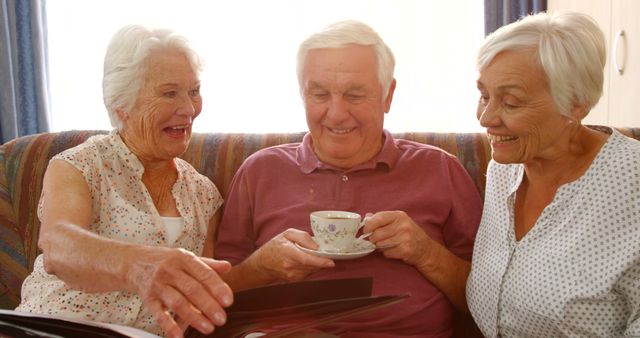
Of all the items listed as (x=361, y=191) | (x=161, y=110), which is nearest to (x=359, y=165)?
(x=361, y=191)

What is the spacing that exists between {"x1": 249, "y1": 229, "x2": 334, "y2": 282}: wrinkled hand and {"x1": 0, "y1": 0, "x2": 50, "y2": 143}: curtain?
96.2 inches

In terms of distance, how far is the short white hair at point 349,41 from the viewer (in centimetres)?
168

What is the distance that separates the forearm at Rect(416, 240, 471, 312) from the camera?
1573 mm

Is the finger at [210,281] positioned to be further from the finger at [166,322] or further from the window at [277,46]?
the window at [277,46]

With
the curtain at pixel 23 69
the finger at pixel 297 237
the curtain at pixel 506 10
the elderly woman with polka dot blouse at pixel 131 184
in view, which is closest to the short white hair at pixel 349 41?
the elderly woman with polka dot blouse at pixel 131 184

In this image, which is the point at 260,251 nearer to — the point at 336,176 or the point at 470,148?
the point at 336,176

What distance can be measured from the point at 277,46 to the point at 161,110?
2.06m

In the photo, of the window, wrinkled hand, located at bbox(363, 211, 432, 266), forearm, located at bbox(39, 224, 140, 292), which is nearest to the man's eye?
wrinkled hand, located at bbox(363, 211, 432, 266)

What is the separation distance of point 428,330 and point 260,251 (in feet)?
1.54

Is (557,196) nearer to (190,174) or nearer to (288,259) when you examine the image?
(288,259)

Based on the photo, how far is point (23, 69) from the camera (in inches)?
137

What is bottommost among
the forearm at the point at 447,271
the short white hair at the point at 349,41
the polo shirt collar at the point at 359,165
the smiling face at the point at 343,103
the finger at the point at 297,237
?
the forearm at the point at 447,271

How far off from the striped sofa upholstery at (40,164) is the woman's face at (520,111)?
1.37 ft

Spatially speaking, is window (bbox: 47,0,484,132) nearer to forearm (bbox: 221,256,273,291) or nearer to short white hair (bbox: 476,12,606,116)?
forearm (bbox: 221,256,273,291)
